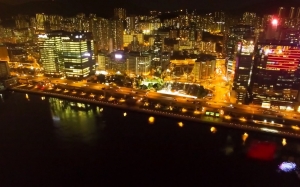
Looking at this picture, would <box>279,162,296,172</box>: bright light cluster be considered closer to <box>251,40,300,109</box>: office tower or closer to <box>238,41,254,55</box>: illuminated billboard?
<box>251,40,300,109</box>: office tower

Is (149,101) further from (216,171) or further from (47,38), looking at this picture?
(47,38)

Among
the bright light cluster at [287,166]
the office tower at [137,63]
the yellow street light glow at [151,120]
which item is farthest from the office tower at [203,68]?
the bright light cluster at [287,166]

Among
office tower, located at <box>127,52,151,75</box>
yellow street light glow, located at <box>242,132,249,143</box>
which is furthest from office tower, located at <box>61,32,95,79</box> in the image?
yellow street light glow, located at <box>242,132,249,143</box>

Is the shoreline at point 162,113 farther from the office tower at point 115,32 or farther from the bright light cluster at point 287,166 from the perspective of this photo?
the office tower at point 115,32

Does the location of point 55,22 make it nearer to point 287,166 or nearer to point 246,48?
point 246,48

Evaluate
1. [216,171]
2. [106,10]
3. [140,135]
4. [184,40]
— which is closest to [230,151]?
[216,171]

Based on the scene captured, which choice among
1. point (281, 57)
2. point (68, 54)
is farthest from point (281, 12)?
point (68, 54)

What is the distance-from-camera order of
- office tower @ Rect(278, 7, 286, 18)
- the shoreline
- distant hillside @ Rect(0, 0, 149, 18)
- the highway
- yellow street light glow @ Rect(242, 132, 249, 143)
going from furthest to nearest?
distant hillside @ Rect(0, 0, 149, 18) → office tower @ Rect(278, 7, 286, 18) → the highway → the shoreline → yellow street light glow @ Rect(242, 132, 249, 143)

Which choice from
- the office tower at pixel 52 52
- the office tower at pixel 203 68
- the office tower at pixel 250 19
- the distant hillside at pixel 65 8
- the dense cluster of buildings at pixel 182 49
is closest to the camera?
the dense cluster of buildings at pixel 182 49
